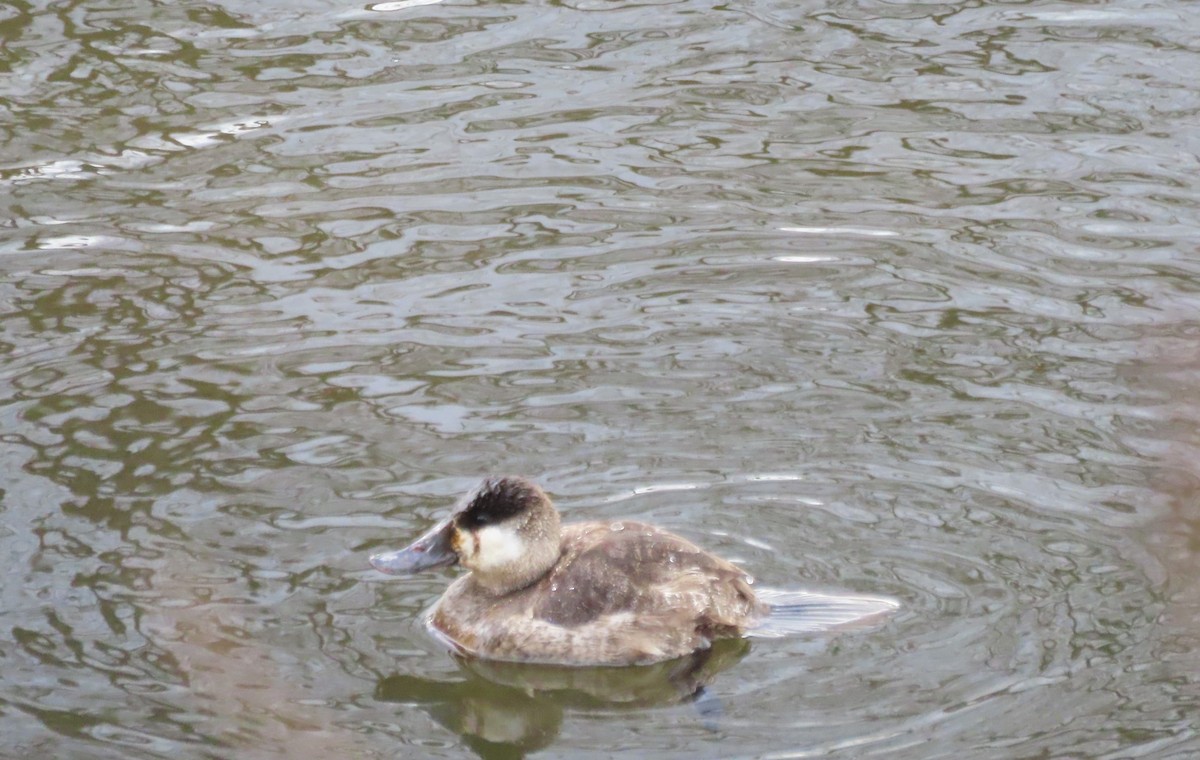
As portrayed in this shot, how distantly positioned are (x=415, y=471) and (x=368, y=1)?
563 centimetres

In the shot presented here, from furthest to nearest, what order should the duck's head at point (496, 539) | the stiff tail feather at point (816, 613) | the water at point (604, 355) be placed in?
the duck's head at point (496, 539)
the stiff tail feather at point (816, 613)
the water at point (604, 355)

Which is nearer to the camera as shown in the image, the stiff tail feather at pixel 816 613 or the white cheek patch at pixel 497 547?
the stiff tail feather at pixel 816 613

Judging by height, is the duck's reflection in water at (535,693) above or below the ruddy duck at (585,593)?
below

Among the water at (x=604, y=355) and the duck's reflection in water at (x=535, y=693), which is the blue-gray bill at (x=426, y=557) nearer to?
the water at (x=604, y=355)

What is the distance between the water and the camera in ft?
20.0

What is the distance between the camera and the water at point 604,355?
611 centimetres

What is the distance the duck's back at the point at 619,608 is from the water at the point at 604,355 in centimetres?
12

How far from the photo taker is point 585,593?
6.44 m

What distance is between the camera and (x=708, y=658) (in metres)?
6.36

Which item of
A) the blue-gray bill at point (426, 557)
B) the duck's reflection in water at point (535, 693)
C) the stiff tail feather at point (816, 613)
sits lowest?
the duck's reflection in water at point (535, 693)

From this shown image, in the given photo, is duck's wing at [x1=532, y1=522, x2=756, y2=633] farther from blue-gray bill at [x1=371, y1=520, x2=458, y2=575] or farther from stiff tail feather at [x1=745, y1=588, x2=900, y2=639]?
blue-gray bill at [x1=371, y1=520, x2=458, y2=575]

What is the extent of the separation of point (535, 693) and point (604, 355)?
209cm

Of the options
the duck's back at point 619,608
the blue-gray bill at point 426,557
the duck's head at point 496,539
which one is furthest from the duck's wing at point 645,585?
the blue-gray bill at point 426,557

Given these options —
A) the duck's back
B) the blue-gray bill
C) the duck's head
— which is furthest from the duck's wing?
the blue-gray bill
